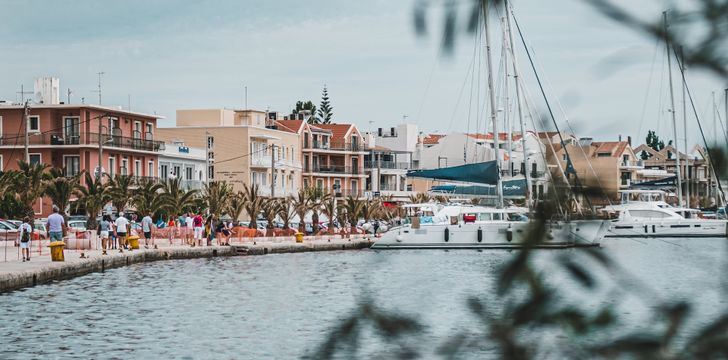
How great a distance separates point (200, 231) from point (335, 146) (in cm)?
5853

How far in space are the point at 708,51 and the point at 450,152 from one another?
354 feet

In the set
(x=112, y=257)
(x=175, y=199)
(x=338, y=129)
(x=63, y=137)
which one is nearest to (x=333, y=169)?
(x=338, y=129)

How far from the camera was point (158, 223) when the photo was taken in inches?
2259

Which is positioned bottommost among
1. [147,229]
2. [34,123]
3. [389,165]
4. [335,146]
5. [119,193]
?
[147,229]

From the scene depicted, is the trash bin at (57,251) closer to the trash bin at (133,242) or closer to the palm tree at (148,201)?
the trash bin at (133,242)

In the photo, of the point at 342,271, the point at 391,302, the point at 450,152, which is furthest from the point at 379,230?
the point at 391,302

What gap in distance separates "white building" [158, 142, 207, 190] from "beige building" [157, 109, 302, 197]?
115 inches

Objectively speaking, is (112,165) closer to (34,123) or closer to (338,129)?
(34,123)

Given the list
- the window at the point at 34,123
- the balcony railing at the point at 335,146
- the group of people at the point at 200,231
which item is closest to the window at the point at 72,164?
the window at the point at 34,123

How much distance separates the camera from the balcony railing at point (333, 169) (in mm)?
101375

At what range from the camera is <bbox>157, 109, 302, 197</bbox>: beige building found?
291ft

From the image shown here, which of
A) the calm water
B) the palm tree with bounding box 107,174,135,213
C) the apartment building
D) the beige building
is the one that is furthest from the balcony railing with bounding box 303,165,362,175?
the calm water

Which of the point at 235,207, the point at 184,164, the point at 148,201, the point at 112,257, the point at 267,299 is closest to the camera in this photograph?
the point at 267,299

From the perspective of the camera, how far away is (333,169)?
104188 mm
